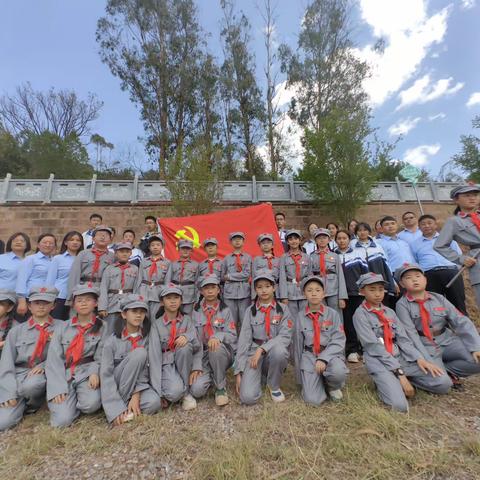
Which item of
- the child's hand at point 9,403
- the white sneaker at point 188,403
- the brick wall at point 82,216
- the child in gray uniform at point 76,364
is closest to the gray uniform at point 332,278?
the white sneaker at point 188,403

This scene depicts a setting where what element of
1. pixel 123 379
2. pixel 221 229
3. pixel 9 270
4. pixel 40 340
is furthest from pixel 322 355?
pixel 9 270

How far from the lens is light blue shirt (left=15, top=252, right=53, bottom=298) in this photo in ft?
13.5

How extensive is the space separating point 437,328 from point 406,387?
0.81 metres

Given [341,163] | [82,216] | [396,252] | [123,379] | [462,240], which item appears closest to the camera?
[123,379]

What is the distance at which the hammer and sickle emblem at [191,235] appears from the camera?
5.92 m

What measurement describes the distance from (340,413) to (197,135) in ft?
50.1

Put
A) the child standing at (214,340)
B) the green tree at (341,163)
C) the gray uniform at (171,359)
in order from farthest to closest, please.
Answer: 1. the green tree at (341,163)
2. the child standing at (214,340)
3. the gray uniform at (171,359)

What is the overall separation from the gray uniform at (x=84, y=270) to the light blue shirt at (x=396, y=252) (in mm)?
4231

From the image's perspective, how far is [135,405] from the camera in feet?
9.59

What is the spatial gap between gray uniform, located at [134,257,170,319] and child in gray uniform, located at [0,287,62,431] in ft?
3.58

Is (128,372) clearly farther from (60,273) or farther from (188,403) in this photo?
(60,273)

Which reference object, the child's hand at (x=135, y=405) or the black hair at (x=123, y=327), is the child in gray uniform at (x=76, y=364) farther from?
the child's hand at (x=135, y=405)

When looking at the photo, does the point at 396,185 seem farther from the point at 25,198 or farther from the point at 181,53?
the point at 25,198

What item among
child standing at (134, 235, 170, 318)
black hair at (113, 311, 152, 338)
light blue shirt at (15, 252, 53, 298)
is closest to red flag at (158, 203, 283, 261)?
child standing at (134, 235, 170, 318)
